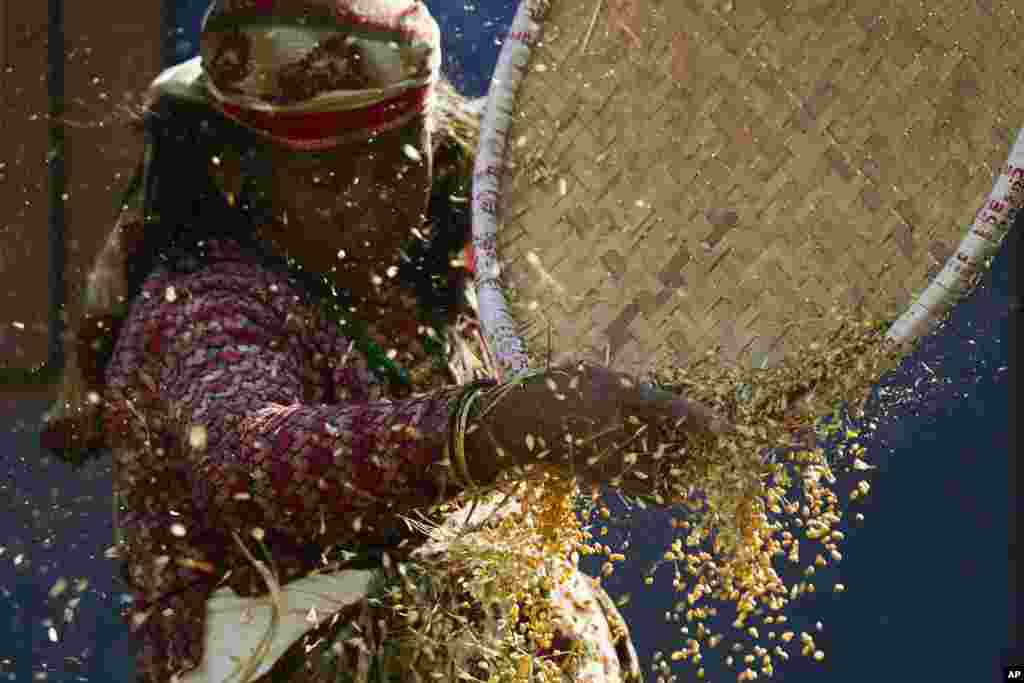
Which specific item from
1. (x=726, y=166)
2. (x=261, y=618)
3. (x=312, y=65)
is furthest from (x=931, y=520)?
(x=312, y=65)

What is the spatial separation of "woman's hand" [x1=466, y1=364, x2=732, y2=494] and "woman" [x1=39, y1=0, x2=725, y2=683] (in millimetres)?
169

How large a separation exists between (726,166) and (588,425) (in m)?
0.81

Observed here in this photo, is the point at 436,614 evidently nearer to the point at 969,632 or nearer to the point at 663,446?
the point at 663,446

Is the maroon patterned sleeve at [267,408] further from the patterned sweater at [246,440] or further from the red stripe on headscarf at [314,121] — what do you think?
the red stripe on headscarf at [314,121]

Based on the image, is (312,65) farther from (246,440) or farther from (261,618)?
(261,618)

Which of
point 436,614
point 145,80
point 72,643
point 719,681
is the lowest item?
point 72,643

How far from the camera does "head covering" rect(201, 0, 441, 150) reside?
1761 mm

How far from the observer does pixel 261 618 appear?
1.85 meters

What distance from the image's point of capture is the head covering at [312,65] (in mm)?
1761

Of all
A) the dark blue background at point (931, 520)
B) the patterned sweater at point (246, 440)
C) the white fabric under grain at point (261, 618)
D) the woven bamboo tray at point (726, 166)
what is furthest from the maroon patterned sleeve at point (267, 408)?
the dark blue background at point (931, 520)

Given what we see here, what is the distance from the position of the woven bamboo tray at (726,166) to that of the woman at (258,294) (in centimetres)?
22

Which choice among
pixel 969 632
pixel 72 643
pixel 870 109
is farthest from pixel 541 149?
pixel 72 643

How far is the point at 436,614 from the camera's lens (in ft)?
6.07

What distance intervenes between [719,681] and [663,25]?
1.54 meters
